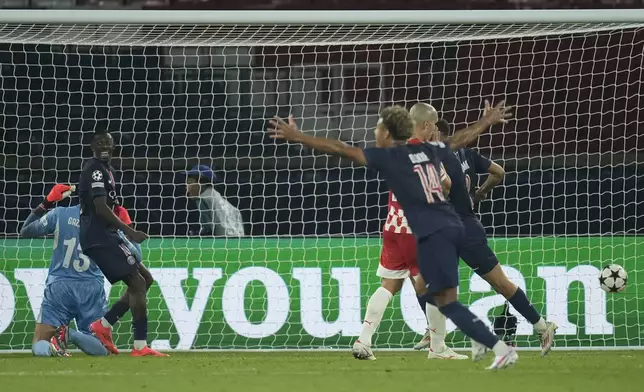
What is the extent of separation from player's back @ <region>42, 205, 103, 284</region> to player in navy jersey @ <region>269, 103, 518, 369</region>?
356cm

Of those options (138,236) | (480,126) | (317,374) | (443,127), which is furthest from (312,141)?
(443,127)

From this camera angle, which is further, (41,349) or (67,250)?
(67,250)

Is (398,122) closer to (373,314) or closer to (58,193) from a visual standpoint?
(373,314)

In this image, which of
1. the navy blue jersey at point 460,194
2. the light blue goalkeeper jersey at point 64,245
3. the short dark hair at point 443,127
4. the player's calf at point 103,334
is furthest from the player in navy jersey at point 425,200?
the light blue goalkeeper jersey at point 64,245

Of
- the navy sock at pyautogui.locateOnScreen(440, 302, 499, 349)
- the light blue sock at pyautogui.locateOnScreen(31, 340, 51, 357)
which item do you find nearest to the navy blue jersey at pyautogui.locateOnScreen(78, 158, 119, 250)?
the light blue sock at pyautogui.locateOnScreen(31, 340, 51, 357)

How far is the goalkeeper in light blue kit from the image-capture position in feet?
32.3

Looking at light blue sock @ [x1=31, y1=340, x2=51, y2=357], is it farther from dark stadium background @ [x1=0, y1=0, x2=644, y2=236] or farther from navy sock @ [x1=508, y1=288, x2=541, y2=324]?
navy sock @ [x1=508, y1=288, x2=541, y2=324]

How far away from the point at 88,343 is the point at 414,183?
11.9 ft

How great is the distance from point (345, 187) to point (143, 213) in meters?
2.12

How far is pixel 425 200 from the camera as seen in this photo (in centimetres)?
688

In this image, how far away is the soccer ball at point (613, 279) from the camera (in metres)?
9.69

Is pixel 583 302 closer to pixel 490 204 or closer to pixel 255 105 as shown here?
pixel 490 204

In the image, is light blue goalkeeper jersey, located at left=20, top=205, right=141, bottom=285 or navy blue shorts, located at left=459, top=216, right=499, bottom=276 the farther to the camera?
light blue goalkeeper jersey, located at left=20, top=205, right=141, bottom=285

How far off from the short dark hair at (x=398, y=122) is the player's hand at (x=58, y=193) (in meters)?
3.77
